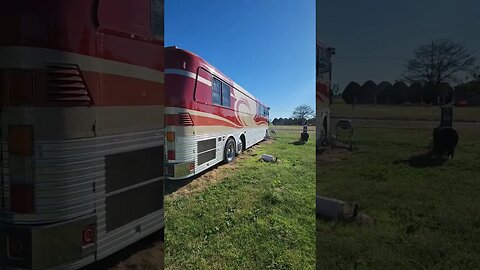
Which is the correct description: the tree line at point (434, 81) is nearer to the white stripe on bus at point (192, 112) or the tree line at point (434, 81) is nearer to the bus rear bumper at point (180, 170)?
the white stripe on bus at point (192, 112)

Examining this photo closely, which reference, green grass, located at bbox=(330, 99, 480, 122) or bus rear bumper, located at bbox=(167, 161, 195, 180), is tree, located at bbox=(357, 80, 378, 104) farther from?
bus rear bumper, located at bbox=(167, 161, 195, 180)

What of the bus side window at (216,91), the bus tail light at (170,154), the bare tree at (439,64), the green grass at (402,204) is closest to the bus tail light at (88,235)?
the bus tail light at (170,154)

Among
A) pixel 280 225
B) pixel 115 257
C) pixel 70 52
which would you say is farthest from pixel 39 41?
pixel 280 225

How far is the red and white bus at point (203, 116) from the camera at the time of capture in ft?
6.13

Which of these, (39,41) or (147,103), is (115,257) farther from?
(39,41)

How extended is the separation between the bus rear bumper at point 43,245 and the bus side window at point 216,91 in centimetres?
89

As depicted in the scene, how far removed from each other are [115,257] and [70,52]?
3.04 feet

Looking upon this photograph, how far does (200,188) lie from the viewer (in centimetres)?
189

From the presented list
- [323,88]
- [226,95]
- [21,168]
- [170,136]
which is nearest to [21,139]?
[21,168]

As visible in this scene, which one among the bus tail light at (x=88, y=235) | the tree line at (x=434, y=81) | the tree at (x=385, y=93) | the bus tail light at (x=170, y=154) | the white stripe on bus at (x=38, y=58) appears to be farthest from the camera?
the bus tail light at (x=170, y=154)

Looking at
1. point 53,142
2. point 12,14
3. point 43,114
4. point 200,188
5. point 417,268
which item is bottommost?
point 417,268

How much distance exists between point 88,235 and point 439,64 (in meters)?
1.78

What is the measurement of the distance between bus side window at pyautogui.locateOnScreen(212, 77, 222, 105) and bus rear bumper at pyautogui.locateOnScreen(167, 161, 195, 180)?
0.36m

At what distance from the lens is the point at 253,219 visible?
1.79 m
